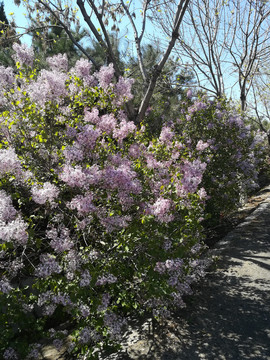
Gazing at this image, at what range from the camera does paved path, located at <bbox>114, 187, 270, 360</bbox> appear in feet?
9.16

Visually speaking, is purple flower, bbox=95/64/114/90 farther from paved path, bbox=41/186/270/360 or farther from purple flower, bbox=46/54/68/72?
paved path, bbox=41/186/270/360

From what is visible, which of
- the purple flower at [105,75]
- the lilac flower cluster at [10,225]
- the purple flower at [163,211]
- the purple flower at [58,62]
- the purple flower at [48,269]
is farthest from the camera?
the purple flower at [58,62]

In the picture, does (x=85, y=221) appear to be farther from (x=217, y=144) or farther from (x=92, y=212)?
(x=217, y=144)

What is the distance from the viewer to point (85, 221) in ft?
8.94

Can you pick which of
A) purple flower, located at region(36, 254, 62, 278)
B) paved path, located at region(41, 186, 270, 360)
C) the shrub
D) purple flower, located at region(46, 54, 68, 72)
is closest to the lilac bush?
purple flower, located at region(36, 254, 62, 278)

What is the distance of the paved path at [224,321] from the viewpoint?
9.16ft

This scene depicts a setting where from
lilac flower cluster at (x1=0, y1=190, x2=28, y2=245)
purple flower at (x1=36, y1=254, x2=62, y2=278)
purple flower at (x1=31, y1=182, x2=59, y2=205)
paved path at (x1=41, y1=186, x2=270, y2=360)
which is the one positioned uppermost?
purple flower at (x1=31, y1=182, x2=59, y2=205)

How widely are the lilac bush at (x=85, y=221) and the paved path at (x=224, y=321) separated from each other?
29cm

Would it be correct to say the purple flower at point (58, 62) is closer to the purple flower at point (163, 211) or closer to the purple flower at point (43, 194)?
the purple flower at point (43, 194)

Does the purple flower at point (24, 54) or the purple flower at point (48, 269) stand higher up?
the purple flower at point (24, 54)

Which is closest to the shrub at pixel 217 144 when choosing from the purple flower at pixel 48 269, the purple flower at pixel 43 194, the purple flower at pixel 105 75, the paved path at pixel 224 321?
the paved path at pixel 224 321

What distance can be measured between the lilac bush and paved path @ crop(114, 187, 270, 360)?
288 millimetres

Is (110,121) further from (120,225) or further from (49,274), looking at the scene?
(49,274)

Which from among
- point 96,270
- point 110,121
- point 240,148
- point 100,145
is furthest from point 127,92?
point 240,148
